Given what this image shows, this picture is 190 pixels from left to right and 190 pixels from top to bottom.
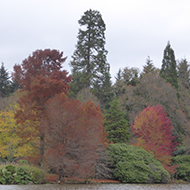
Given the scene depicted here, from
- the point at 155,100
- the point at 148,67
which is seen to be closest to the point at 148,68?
the point at 148,67

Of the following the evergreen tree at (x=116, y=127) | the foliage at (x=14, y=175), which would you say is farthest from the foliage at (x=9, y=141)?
the evergreen tree at (x=116, y=127)

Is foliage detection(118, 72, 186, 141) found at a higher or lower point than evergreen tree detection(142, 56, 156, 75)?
lower

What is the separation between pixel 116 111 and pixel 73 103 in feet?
55.3

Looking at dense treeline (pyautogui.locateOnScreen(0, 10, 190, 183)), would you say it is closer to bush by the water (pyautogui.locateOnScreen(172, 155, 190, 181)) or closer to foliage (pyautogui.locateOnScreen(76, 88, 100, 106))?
bush by the water (pyautogui.locateOnScreen(172, 155, 190, 181))

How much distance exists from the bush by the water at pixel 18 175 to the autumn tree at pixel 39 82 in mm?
3095

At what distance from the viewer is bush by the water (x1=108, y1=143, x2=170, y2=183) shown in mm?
23016

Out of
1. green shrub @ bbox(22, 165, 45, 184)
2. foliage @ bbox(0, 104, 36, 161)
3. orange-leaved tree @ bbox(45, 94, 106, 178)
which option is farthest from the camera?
foliage @ bbox(0, 104, 36, 161)

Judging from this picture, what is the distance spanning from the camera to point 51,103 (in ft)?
66.8

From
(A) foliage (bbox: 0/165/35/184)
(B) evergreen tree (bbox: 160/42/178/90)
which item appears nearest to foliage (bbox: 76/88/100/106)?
(B) evergreen tree (bbox: 160/42/178/90)

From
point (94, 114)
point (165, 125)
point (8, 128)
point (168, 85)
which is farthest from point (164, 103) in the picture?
point (8, 128)

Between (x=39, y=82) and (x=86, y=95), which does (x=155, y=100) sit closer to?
(x=86, y=95)

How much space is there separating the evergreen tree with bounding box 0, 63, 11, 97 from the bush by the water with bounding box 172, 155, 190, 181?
4032 cm

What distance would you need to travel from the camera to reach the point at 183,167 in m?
27.8

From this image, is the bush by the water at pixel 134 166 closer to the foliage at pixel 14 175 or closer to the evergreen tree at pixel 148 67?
the foliage at pixel 14 175
